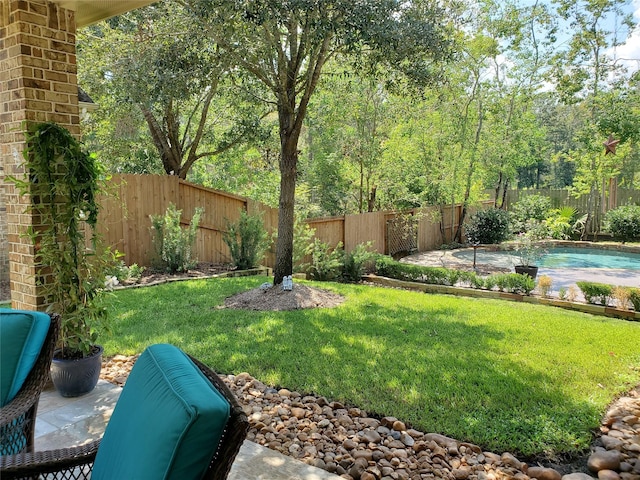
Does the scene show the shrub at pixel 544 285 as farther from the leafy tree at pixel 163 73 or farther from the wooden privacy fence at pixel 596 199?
the wooden privacy fence at pixel 596 199

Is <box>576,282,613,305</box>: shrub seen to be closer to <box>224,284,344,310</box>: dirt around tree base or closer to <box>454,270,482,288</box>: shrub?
<box>454,270,482,288</box>: shrub

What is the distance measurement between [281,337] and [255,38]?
3.61m

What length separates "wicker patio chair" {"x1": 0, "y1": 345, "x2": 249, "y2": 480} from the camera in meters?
0.96

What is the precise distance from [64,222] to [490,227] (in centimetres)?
1394

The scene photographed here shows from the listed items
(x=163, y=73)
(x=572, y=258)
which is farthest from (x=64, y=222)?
(x=572, y=258)

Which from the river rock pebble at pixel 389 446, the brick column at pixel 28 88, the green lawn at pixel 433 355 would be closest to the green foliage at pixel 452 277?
the green lawn at pixel 433 355

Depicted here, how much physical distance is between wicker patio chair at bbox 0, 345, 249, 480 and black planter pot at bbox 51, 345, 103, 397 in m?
1.64

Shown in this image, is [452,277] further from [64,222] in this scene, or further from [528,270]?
[64,222]

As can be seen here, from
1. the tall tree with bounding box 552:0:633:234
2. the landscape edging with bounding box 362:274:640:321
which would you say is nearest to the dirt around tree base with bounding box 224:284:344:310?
the landscape edging with bounding box 362:274:640:321

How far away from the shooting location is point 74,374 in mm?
2984

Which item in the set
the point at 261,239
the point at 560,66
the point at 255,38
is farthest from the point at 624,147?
the point at 255,38

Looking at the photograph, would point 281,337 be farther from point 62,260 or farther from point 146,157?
point 146,157

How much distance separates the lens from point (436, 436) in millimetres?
2641

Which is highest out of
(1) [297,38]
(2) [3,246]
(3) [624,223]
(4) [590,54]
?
(4) [590,54]
